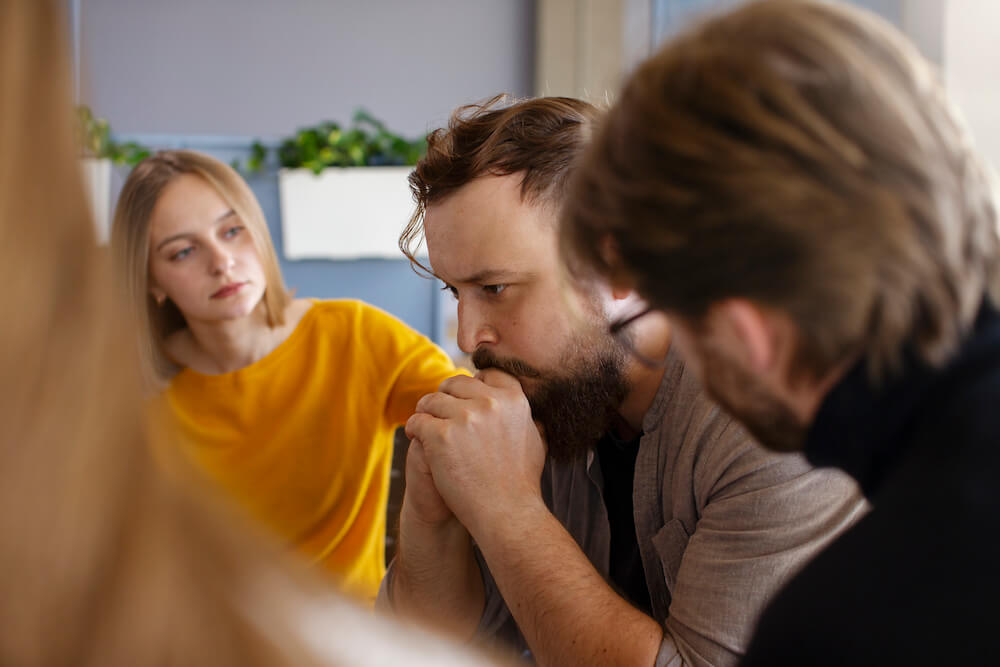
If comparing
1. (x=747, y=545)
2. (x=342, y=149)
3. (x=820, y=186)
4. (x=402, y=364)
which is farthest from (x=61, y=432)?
(x=342, y=149)

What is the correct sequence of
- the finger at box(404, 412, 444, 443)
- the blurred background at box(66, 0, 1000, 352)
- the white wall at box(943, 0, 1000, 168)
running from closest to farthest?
1. the finger at box(404, 412, 444, 443)
2. the white wall at box(943, 0, 1000, 168)
3. the blurred background at box(66, 0, 1000, 352)

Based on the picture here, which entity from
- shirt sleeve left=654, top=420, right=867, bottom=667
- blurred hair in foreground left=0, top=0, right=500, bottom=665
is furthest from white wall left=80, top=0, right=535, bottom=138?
blurred hair in foreground left=0, top=0, right=500, bottom=665

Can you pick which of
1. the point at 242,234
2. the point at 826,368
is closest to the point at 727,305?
the point at 826,368

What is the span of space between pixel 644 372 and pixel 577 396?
92mm

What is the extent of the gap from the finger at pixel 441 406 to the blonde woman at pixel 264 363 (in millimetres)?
409

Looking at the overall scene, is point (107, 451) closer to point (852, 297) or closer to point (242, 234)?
point (852, 297)

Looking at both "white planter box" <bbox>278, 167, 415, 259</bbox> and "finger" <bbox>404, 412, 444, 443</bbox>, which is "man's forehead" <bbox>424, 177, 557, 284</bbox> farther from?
"white planter box" <bbox>278, 167, 415, 259</bbox>

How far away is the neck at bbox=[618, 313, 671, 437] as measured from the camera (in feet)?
3.63

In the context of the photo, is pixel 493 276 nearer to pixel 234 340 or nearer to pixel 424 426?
pixel 424 426

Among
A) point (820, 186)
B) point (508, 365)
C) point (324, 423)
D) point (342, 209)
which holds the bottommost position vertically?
point (324, 423)

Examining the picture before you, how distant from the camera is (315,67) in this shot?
4.56 metres

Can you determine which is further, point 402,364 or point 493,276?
point 402,364

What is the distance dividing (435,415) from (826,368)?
67 centimetres

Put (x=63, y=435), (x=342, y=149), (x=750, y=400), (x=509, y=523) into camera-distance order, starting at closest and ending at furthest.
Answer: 1. (x=63, y=435)
2. (x=750, y=400)
3. (x=509, y=523)
4. (x=342, y=149)
